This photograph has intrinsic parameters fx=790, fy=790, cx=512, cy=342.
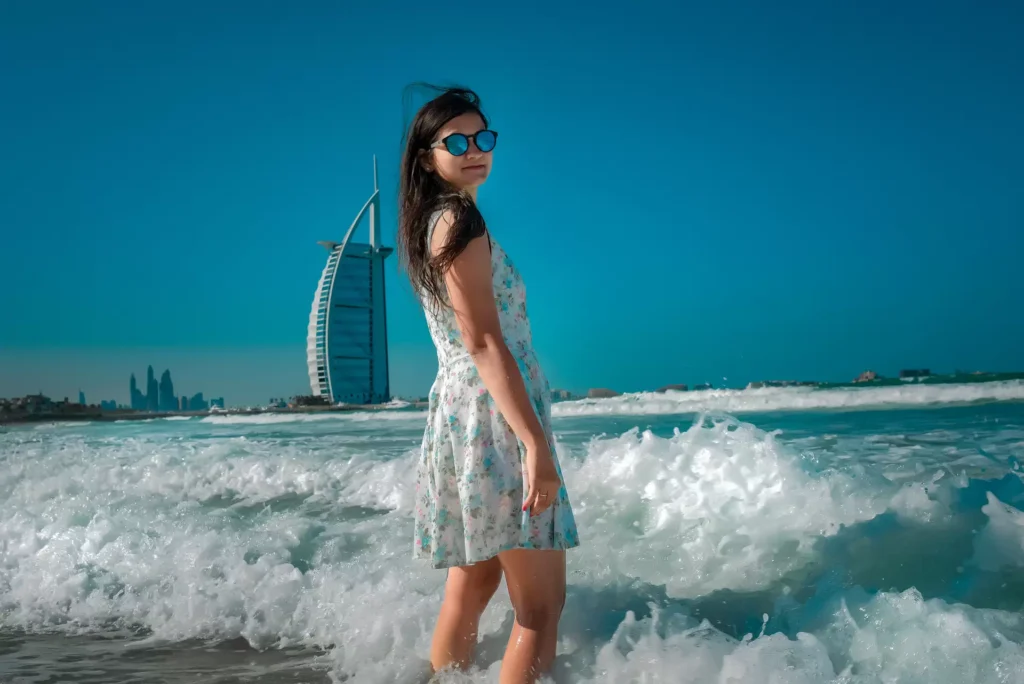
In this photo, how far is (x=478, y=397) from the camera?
1.90 meters

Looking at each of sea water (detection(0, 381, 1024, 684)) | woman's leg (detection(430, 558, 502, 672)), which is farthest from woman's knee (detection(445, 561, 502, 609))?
sea water (detection(0, 381, 1024, 684))

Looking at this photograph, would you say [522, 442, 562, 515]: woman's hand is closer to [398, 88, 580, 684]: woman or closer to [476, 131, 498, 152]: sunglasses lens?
[398, 88, 580, 684]: woman

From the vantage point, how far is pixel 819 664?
2201 mm

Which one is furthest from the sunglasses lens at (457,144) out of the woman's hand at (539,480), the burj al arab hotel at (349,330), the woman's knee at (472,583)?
the burj al arab hotel at (349,330)

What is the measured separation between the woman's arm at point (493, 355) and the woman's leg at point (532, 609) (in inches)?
7.2

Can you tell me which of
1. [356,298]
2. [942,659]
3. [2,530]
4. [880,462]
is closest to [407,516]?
[2,530]

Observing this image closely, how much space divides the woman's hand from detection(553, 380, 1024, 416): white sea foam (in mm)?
11510

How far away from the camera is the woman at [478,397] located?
1785 mm

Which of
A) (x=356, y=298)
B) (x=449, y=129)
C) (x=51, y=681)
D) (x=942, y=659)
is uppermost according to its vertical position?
(x=356, y=298)

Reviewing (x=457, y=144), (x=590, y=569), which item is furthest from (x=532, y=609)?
(x=590, y=569)

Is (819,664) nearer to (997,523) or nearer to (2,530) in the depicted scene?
(997,523)

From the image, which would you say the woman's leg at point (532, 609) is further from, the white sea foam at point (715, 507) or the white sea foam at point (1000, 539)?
the white sea foam at point (1000, 539)

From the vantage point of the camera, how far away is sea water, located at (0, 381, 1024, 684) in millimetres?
2400

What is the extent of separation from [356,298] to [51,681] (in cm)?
7931
